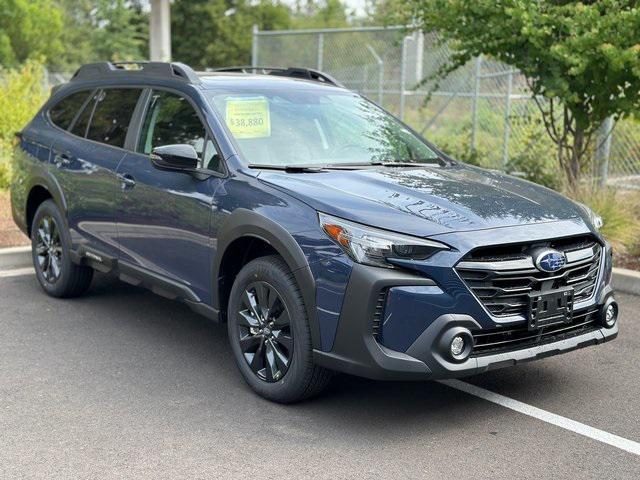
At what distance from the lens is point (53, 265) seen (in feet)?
22.6

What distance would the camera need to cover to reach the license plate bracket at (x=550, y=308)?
430cm

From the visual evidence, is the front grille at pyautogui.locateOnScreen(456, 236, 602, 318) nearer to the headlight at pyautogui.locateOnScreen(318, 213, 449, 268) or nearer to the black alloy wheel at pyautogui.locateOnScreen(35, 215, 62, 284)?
the headlight at pyautogui.locateOnScreen(318, 213, 449, 268)

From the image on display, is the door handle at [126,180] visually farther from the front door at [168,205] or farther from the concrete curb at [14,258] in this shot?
the concrete curb at [14,258]

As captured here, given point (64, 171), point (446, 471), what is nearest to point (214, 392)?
point (446, 471)

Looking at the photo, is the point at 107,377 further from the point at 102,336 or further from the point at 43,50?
the point at 43,50

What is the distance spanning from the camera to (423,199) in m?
4.58

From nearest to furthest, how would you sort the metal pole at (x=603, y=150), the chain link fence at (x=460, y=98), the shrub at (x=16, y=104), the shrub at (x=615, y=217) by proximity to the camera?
1. the shrub at (x=615, y=217)
2. the metal pole at (x=603, y=150)
3. the chain link fence at (x=460, y=98)
4. the shrub at (x=16, y=104)

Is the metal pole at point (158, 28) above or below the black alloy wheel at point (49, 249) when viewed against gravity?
above

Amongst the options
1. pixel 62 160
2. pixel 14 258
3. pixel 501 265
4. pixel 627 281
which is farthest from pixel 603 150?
pixel 501 265

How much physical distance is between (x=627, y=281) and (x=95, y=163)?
4370 millimetres

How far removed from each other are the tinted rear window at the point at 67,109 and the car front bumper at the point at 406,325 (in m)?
3.52

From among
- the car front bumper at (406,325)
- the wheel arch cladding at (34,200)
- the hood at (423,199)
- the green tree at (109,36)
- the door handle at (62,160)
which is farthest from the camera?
the green tree at (109,36)

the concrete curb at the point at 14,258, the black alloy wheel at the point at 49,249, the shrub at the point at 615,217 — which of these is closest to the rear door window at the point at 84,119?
the black alloy wheel at the point at 49,249

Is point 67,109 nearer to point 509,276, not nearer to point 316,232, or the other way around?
point 316,232
